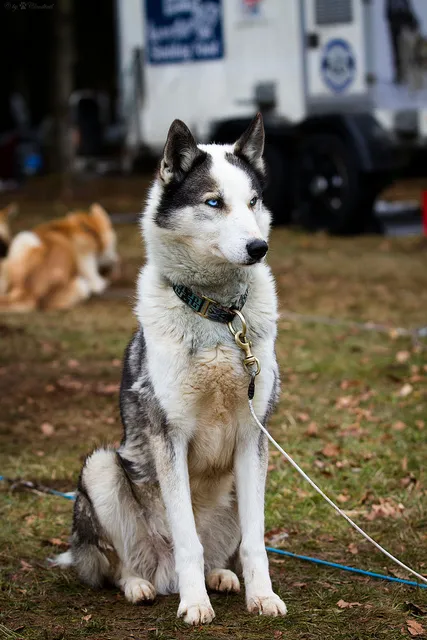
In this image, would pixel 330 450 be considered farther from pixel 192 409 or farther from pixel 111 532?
pixel 192 409

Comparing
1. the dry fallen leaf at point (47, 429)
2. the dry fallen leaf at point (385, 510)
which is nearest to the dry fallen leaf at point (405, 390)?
the dry fallen leaf at point (385, 510)

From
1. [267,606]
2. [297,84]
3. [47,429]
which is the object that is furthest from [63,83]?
[267,606]

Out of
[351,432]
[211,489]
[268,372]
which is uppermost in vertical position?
[268,372]

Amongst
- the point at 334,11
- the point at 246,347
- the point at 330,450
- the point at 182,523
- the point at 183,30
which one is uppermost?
the point at 334,11

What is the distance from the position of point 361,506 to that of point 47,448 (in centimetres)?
203

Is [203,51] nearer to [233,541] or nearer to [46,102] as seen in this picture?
[233,541]

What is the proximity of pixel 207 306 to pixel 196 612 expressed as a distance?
1.12 metres

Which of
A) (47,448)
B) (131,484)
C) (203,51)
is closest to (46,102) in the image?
(203,51)

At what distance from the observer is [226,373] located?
3568 millimetres

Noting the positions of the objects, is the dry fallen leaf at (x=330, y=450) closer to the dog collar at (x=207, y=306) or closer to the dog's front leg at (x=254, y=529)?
the dog's front leg at (x=254, y=529)

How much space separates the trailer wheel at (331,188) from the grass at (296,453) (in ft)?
7.02

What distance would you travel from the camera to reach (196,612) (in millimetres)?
3551

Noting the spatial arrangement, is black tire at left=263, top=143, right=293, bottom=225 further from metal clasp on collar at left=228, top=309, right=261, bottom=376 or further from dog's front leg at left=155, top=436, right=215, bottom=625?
dog's front leg at left=155, top=436, right=215, bottom=625

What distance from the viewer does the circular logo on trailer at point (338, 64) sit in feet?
43.0
